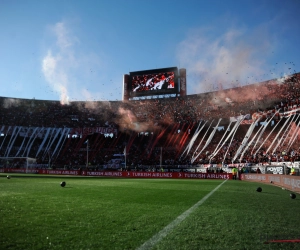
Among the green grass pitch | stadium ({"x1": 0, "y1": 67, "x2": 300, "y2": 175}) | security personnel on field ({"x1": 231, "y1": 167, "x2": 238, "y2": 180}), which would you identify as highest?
stadium ({"x1": 0, "y1": 67, "x2": 300, "y2": 175})

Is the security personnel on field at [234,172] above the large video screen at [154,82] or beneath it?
beneath

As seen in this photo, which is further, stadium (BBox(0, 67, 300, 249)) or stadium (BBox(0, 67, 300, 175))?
stadium (BBox(0, 67, 300, 175))

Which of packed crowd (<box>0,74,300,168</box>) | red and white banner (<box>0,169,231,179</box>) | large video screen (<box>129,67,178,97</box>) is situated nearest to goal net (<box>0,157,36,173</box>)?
packed crowd (<box>0,74,300,168</box>)

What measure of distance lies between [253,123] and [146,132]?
74.9ft

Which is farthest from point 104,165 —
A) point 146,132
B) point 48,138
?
point 48,138

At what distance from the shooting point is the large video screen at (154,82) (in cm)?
5919

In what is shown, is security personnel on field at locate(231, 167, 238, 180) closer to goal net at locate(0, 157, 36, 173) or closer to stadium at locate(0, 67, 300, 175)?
stadium at locate(0, 67, 300, 175)

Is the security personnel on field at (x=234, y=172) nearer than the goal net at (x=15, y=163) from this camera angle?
Yes

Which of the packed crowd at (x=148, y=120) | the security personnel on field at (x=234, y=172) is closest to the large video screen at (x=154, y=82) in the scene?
the packed crowd at (x=148, y=120)

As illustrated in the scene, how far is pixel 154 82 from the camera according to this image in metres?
60.7

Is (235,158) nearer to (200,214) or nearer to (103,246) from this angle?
(200,214)

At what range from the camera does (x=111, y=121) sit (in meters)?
66.6

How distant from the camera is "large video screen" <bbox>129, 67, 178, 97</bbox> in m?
59.2

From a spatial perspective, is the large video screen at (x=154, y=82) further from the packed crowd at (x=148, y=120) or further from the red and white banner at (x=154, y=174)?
the red and white banner at (x=154, y=174)
